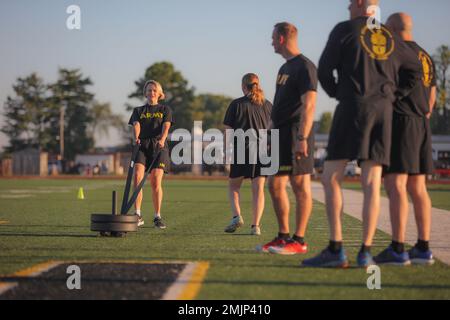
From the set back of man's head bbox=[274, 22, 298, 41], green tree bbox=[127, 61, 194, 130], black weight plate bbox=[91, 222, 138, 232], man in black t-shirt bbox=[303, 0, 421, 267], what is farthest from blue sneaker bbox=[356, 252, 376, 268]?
green tree bbox=[127, 61, 194, 130]

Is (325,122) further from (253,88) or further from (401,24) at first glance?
(401,24)

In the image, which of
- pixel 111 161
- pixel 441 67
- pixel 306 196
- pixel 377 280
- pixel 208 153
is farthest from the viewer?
pixel 111 161

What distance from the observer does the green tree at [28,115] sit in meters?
82.4

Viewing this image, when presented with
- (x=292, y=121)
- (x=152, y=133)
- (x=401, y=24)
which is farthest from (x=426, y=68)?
(x=152, y=133)

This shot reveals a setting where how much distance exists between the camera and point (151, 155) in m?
9.11

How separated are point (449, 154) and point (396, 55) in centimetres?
6523

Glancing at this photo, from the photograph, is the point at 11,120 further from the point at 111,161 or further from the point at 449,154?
the point at 449,154

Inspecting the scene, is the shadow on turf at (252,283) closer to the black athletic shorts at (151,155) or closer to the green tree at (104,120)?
the black athletic shorts at (151,155)

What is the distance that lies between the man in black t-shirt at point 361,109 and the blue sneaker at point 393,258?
39 centimetres

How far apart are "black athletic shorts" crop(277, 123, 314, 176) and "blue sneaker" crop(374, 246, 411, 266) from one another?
1.12 meters

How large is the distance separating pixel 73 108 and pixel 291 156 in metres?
84.4

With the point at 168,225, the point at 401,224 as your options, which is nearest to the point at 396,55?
the point at 401,224

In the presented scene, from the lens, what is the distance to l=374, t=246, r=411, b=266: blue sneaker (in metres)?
5.57

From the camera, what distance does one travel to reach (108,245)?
6.77 metres
